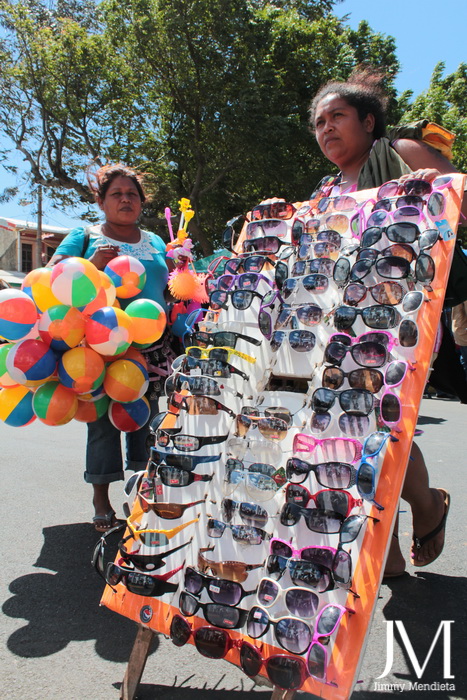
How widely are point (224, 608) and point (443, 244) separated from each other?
4.31ft

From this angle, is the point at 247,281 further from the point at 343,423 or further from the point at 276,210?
the point at 343,423

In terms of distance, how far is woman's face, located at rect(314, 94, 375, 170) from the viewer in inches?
92.3

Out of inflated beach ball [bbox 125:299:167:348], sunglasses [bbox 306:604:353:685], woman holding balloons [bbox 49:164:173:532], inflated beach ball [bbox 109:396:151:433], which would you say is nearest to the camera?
sunglasses [bbox 306:604:353:685]

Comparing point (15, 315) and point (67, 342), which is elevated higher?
point (15, 315)

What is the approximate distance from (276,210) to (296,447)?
114 centimetres

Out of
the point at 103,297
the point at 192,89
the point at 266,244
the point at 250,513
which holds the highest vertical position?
the point at 192,89

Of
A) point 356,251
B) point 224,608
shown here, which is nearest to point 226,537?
point 224,608

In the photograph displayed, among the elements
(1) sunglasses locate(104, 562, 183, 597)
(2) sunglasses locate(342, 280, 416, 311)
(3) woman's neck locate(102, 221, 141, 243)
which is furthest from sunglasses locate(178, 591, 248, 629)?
(3) woman's neck locate(102, 221, 141, 243)

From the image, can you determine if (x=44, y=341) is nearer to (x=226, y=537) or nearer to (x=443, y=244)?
(x=226, y=537)

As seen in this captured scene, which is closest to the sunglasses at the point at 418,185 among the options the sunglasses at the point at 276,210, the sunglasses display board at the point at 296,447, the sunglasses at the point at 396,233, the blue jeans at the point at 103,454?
the sunglasses display board at the point at 296,447

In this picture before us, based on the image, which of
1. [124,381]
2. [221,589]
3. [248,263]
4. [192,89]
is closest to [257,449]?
[221,589]

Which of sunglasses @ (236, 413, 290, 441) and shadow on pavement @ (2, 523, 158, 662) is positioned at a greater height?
sunglasses @ (236, 413, 290, 441)

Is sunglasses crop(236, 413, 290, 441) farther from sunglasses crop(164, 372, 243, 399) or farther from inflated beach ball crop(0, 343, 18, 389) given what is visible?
inflated beach ball crop(0, 343, 18, 389)

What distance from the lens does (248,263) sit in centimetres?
210
